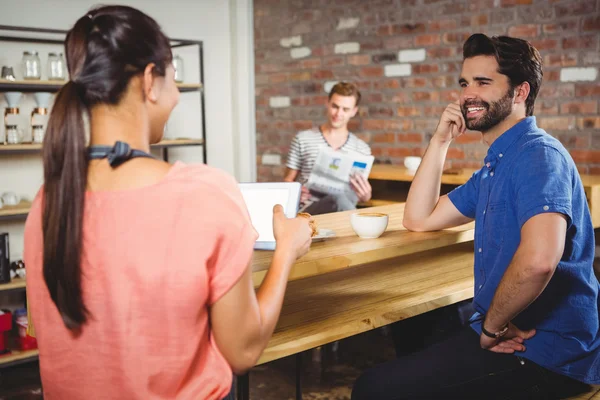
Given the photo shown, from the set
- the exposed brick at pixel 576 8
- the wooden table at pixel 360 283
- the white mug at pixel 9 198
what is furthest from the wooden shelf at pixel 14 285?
the exposed brick at pixel 576 8

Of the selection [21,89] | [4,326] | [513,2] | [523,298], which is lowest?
[4,326]

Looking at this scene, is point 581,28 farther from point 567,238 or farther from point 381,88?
point 567,238

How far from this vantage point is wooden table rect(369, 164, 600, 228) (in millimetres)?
2803

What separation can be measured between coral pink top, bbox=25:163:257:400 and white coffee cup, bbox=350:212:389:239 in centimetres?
95

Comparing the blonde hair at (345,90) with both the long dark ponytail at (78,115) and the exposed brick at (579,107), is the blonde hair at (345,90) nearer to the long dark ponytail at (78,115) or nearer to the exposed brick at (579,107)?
the exposed brick at (579,107)

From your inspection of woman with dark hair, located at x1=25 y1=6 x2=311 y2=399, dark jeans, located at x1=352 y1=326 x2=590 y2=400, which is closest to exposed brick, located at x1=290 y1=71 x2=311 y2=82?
dark jeans, located at x1=352 y1=326 x2=590 y2=400

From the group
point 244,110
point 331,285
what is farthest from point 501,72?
point 244,110

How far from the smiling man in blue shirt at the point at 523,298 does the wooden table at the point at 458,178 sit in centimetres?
129

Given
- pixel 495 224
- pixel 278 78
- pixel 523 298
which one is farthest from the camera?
pixel 278 78

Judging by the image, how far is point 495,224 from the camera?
1646 mm

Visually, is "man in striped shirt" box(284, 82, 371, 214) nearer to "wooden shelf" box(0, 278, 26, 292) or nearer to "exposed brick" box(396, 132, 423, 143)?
"exposed brick" box(396, 132, 423, 143)

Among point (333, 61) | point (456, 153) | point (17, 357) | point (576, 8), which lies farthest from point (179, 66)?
point (576, 8)

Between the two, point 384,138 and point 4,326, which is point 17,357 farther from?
point 384,138

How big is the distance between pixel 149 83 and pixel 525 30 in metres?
2.89
